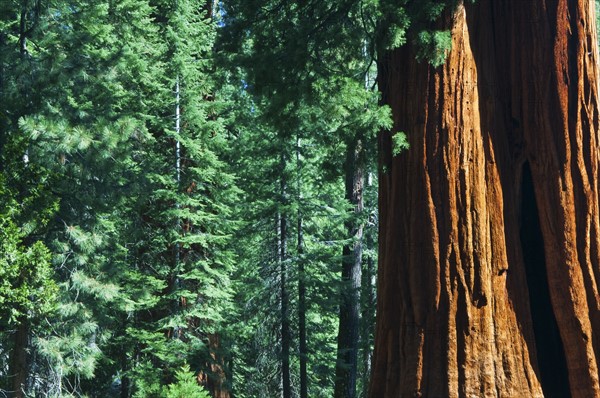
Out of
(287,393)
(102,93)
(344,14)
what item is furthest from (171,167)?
(344,14)

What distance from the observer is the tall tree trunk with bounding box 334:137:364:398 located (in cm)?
1861

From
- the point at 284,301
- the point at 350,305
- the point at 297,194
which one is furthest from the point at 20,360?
the point at 297,194

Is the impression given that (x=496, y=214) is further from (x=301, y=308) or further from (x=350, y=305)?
(x=301, y=308)

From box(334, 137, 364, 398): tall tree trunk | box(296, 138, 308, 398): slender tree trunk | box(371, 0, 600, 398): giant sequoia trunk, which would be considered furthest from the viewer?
box(296, 138, 308, 398): slender tree trunk

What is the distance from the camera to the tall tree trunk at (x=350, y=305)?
61.1ft

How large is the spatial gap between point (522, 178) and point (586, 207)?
0.66 metres

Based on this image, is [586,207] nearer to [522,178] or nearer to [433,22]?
[522,178]

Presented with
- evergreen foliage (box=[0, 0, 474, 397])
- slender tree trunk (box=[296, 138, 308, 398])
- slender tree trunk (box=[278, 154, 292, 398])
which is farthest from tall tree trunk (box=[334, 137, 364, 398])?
slender tree trunk (box=[278, 154, 292, 398])

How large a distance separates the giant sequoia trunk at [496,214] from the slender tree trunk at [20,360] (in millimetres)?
10208

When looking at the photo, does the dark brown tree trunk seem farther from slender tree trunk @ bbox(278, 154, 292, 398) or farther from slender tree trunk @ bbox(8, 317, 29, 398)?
slender tree trunk @ bbox(8, 317, 29, 398)

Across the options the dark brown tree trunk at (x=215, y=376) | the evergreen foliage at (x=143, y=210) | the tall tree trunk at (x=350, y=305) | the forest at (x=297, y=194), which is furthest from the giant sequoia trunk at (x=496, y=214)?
the tall tree trunk at (x=350, y=305)

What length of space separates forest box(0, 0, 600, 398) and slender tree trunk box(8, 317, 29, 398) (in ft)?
0.17

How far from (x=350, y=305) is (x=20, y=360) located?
760 cm

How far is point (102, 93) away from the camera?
58.6 ft
